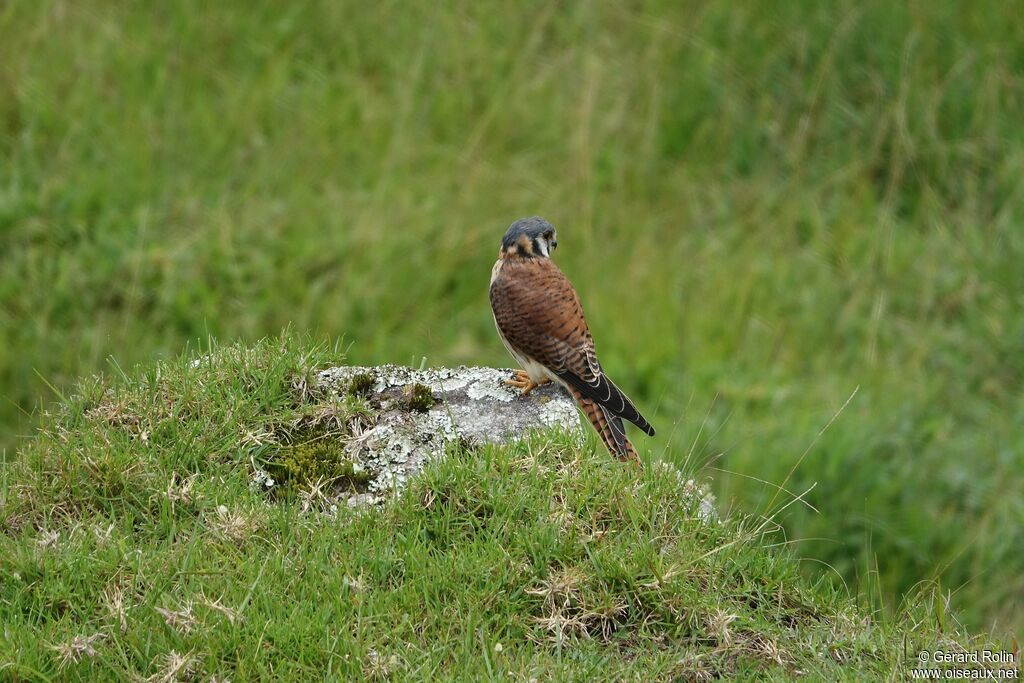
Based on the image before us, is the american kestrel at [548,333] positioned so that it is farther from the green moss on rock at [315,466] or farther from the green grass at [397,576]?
the green moss on rock at [315,466]

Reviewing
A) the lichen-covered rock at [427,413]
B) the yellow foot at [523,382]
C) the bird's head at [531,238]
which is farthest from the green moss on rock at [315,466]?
the bird's head at [531,238]

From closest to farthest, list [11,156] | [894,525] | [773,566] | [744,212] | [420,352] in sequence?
[773,566]
[894,525]
[420,352]
[11,156]
[744,212]

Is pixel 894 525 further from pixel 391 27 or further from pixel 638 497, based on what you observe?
pixel 391 27

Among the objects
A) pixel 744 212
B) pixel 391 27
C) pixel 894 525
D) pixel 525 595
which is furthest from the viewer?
pixel 391 27

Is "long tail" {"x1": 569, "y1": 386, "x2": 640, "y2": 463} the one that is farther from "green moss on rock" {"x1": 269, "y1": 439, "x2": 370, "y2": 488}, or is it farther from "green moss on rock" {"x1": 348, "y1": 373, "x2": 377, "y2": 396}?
"green moss on rock" {"x1": 269, "y1": 439, "x2": 370, "y2": 488}

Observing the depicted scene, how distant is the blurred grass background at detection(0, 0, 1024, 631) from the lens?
6879 mm

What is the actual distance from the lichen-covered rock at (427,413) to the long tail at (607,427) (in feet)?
0.20

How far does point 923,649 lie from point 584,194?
5036 mm

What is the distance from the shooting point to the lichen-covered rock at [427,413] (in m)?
4.24

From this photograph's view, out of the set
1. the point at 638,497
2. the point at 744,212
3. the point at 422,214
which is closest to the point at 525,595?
the point at 638,497

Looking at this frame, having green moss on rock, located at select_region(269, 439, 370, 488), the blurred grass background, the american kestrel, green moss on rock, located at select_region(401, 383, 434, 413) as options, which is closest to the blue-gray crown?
the american kestrel

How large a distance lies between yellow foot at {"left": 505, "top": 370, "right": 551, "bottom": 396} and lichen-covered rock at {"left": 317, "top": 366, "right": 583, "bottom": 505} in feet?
0.08

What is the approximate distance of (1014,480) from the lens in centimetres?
667

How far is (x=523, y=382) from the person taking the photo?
4.79 metres
